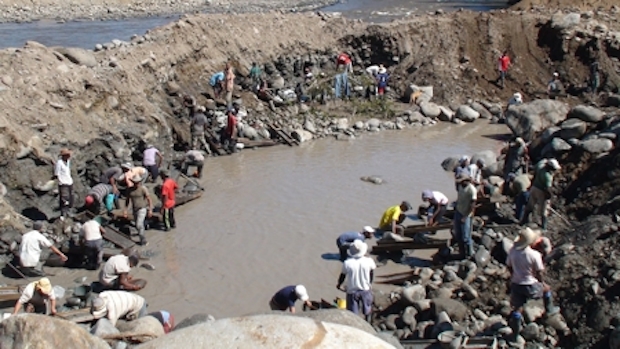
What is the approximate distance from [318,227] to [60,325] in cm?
903

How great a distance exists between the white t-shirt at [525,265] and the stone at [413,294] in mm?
1790

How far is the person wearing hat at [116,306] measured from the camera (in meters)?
10.2

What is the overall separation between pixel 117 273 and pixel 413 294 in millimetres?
4855

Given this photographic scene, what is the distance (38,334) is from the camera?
659cm

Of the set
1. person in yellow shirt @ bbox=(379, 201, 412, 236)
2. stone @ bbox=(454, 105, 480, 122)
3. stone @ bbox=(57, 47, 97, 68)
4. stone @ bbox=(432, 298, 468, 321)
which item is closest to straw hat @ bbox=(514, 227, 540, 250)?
stone @ bbox=(432, 298, 468, 321)

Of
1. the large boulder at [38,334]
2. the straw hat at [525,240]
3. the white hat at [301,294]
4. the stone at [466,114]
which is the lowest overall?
the stone at [466,114]


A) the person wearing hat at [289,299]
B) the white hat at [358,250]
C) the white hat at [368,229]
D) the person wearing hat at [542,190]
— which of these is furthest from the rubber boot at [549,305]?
the white hat at [368,229]

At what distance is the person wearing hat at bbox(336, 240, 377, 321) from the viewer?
33.9 ft

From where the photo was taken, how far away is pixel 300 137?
22.2m

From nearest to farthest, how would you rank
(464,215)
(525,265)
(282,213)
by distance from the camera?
1. (525,265)
2. (464,215)
3. (282,213)

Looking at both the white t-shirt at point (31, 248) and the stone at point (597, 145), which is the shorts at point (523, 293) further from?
the white t-shirt at point (31, 248)

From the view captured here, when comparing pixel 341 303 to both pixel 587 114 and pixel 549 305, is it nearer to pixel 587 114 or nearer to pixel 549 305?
pixel 549 305

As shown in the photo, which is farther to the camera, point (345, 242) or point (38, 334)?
point (345, 242)

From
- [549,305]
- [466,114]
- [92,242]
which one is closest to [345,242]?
[549,305]
